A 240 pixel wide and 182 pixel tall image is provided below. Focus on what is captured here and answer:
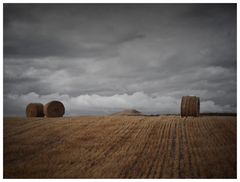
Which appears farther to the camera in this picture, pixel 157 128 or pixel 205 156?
pixel 157 128

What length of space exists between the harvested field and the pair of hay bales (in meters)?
4.88

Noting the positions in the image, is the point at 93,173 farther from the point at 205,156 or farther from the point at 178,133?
the point at 178,133

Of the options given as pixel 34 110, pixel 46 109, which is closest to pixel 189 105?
pixel 46 109

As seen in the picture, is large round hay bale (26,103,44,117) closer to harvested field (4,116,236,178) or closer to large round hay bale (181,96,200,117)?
harvested field (4,116,236,178)

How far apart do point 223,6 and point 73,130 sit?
9.23m

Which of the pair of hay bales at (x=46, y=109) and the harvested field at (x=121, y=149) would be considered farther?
the pair of hay bales at (x=46, y=109)

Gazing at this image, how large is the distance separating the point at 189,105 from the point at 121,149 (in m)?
8.89

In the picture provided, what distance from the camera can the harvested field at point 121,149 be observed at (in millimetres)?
10148

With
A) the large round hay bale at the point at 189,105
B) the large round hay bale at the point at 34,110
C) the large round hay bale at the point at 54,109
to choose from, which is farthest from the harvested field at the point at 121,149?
the large round hay bale at the point at 34,110

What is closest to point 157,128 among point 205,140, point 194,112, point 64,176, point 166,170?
point 205,140

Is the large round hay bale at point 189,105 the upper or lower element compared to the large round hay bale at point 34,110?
upper

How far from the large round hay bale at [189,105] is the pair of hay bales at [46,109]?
898cm

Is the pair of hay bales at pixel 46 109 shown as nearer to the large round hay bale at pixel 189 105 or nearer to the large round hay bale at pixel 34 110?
the large round hay bale at pixel 34 110

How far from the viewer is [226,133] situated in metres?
14.3
